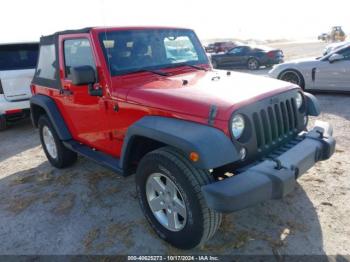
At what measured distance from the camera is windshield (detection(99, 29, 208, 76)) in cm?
369

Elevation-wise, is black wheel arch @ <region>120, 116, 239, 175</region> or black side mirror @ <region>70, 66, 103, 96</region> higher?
black side mirror @ <region>70, 66, 103, 96</region>

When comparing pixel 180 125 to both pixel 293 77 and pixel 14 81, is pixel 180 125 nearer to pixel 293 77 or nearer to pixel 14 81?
pixel 14 81

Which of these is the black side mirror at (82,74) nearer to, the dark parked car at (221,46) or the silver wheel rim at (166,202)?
the silver wheel rim at (166,202)

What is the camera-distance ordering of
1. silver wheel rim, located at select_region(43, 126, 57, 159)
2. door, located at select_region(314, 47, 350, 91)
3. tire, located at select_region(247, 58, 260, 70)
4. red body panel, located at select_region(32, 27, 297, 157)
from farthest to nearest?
tire, located at select_region(247, 58, 260, 70) → door, located at select_region(314, 47, 350, 91) → silver wheel rim, located at select_region(43, 126, 57, 159) → red body panel, located at select_region(32, 27, 297, 157)

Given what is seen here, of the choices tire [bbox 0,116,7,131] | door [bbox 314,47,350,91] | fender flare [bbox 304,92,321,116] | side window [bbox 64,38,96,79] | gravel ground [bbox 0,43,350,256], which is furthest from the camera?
door [bbox 314,47,350,91]

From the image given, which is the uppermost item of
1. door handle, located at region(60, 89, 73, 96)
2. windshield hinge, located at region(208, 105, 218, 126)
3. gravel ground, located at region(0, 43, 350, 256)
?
door handle, located at region(60, 89, 73, 96)

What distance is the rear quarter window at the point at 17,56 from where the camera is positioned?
7156mm

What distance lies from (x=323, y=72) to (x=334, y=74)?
0.26m

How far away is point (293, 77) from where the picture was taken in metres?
9.01

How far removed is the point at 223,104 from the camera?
280cm

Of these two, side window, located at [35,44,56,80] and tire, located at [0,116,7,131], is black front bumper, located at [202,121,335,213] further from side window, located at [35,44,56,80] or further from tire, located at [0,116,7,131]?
tire, located at [0,116,7,131]

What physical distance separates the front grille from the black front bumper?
7.8 inches

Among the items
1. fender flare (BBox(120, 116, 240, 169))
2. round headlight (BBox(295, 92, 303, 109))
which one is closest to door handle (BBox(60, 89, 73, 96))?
fender flare (BBox(120, 116, 240, 169))

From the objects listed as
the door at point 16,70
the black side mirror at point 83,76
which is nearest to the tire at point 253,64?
the door at point 16,70
